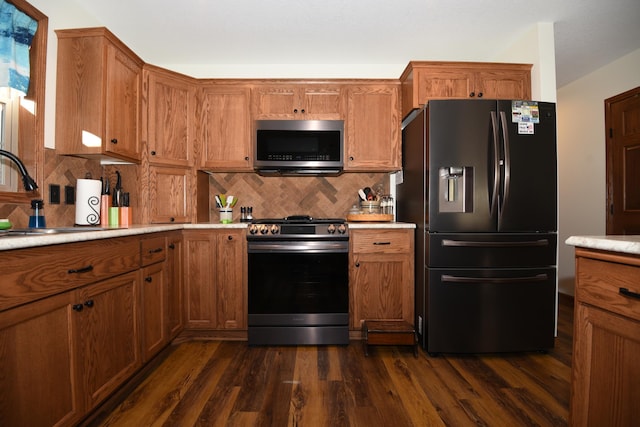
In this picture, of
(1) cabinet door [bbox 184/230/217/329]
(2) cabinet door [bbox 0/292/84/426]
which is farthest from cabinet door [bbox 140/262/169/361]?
(2) cabinet door [bbox 0/292/84/426]

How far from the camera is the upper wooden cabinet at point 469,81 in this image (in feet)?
8.29

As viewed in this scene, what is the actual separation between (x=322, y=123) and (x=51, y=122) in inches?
78.4

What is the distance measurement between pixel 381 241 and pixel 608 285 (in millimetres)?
1499

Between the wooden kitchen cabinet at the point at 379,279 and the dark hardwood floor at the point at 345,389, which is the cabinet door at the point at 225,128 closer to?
the wooden kitchen cabinet at the point at 379,279

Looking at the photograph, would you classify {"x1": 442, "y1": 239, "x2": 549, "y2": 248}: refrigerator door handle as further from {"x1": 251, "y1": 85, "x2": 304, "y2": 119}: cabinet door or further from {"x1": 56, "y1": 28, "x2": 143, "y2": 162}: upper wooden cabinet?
{"x1": 56, "y1": 28, "x2": 143, "y2": 162}: upper wooden cabinet

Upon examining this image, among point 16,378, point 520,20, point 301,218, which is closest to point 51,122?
point 16,378

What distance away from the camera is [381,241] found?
94.7 inches

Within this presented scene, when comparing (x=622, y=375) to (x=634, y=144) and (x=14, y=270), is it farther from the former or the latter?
(x=634, y=144)

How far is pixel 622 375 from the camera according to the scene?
937 mm

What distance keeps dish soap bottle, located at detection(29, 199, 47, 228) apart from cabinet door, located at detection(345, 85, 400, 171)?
88.2 inches

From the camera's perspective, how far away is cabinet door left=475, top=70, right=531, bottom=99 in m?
2.54

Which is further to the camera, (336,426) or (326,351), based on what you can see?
(326,351)

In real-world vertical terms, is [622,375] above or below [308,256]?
below

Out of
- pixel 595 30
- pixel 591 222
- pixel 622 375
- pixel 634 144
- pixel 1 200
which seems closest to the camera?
pixel 622 375
